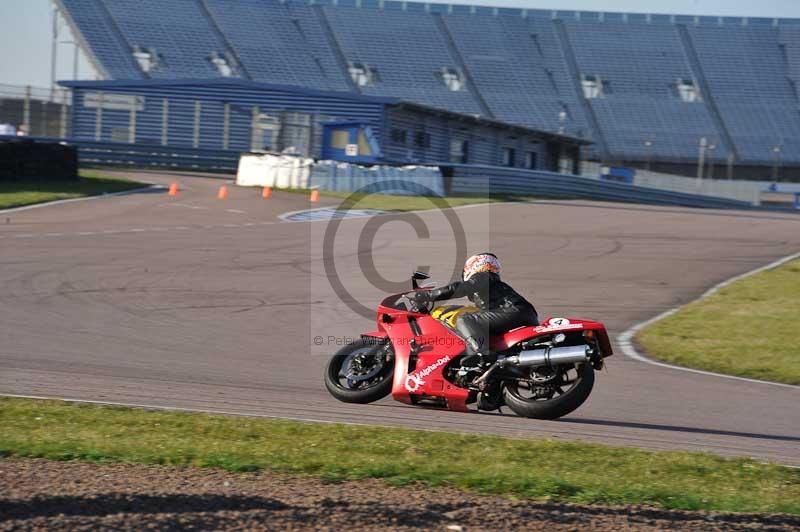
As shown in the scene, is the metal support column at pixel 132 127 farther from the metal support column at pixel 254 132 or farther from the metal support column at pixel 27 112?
the metal support column at pixel 254 132

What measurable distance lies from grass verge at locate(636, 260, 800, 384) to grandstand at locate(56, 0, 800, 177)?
46.8 m

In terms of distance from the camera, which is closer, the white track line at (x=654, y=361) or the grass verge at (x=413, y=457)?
the grass verge at (x=413, y=457)

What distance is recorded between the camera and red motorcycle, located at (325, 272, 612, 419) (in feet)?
25.4

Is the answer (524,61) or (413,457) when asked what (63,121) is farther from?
(413,457)

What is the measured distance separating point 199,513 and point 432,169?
1180 inches

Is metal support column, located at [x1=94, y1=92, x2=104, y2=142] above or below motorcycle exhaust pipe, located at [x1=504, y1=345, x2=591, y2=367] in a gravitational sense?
above

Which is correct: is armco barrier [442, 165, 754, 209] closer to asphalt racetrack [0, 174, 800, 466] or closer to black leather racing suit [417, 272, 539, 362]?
asphalt racetrack [0, 174, 800, 466]

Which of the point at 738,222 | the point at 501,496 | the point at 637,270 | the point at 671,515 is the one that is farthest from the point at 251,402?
the point at 738,222

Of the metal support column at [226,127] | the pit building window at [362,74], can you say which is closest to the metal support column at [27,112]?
the metal support column at [226,127]

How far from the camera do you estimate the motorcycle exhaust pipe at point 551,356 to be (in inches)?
297

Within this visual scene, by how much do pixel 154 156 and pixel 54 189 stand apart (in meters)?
13.6

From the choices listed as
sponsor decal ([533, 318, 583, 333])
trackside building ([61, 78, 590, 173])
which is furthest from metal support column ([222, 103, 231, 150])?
sponsor decal ([533, 318, 583, 333])

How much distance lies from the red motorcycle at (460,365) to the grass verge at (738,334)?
Answer: 3.54m

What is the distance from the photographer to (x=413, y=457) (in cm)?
618
